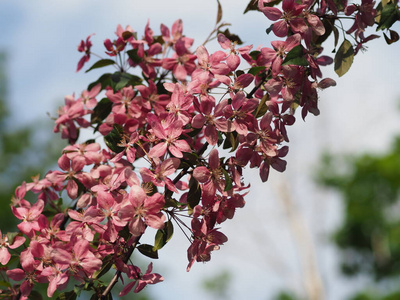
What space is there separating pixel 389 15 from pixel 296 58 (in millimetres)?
314

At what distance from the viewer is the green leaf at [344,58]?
4.21 ft

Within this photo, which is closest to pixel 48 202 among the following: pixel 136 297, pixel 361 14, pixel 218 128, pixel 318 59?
pixel 218 128

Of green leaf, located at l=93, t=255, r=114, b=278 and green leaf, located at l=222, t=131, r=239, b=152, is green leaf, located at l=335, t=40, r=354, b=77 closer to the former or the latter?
green leaf, located at l=222, t=131, r=239, b=152

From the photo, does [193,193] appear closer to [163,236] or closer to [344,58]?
[163,236]

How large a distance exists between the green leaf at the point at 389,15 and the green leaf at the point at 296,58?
0.27 metres

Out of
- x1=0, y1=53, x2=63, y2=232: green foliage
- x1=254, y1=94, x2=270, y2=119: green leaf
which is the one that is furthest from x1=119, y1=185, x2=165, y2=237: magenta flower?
x1=0, y1=53, x2=63, y2=232: green foliage

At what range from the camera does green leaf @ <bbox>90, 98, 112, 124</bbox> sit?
1.61 metres

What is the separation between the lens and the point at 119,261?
1.18 metres

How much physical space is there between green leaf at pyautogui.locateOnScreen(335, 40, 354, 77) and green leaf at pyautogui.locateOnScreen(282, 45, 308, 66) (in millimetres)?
193

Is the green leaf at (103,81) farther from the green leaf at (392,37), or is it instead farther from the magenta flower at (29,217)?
the green leaf at (392,37)

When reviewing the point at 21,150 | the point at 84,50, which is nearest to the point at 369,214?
the point at 21,150

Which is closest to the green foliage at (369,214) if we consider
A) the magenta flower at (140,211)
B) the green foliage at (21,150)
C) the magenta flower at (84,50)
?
the green foliage at (21,150)

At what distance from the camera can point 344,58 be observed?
1.29 meters

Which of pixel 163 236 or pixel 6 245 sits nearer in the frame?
pixel 163 236
